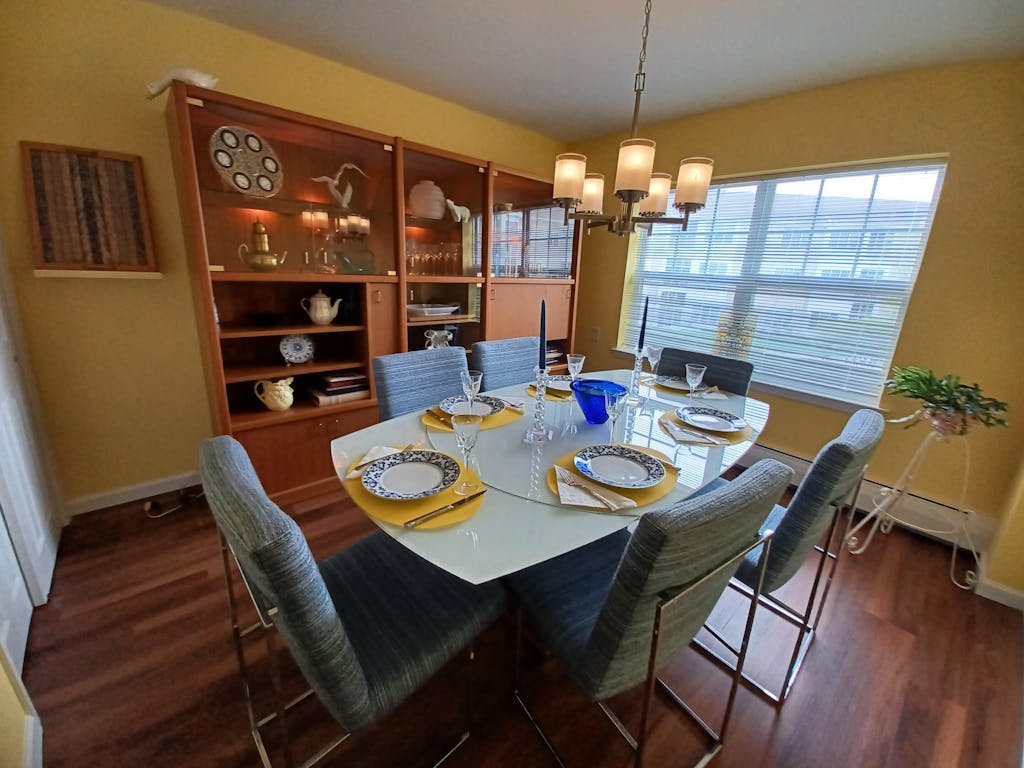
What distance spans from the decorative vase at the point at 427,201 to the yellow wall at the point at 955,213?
4.41 ft

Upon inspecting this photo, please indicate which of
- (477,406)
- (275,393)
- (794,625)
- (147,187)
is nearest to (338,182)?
(147,187)

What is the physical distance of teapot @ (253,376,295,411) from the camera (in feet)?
6.69

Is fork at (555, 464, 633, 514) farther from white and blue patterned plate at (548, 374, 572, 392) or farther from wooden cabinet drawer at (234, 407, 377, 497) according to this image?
wooden cabinet drawer at (234, 407, 377, 497)

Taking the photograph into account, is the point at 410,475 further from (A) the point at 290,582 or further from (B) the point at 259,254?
(B) the point at 259,254

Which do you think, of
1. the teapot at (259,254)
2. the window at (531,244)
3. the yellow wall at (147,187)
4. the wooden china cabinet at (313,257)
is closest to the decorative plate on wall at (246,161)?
the wooden china cabinet at (313,257)

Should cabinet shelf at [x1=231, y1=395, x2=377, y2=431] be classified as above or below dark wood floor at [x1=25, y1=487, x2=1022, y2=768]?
above

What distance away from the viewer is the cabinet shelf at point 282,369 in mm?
1953

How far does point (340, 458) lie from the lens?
115 cm

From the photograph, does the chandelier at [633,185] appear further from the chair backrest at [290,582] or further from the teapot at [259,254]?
the teapot at [259,254]

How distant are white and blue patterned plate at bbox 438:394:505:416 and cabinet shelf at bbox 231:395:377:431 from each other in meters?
0.98

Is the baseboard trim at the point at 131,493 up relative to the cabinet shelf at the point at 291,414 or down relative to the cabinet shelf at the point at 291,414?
down

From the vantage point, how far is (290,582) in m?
0.64

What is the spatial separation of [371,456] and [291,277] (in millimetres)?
1280

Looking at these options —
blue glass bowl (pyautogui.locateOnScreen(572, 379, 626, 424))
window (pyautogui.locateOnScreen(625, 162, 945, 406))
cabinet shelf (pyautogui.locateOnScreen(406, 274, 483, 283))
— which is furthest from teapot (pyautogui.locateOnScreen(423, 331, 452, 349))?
window (pyautogui.locateOnScreen(625, 162, 945, 406))
